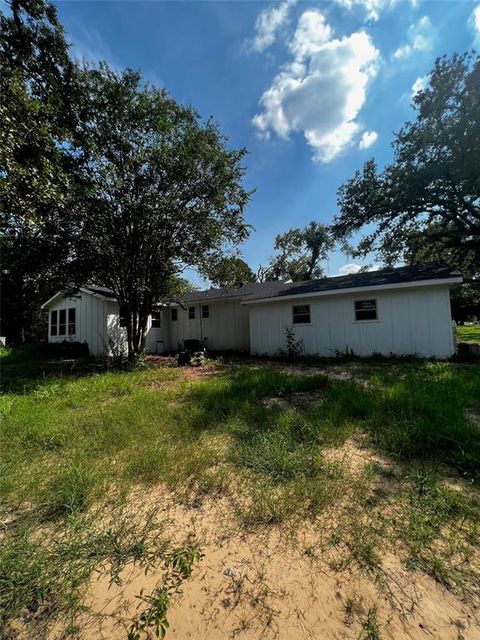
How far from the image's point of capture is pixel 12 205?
5.45 meters

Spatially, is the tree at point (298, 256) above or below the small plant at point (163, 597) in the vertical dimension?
above

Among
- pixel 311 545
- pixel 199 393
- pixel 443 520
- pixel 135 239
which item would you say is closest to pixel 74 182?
pixel 135 239

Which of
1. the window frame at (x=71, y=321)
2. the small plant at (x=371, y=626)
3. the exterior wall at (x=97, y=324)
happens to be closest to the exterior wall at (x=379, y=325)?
the exterior wall at (x=97, y=324)

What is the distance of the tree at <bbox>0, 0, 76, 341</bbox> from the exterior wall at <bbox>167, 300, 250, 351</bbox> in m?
7.61

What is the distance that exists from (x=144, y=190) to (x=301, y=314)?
7.53m

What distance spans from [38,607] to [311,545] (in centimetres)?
179

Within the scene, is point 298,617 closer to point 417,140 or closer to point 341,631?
point 341,631

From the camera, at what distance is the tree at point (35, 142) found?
504 cm

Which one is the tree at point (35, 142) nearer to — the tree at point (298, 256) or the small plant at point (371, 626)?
the small plant at point (371, 626)

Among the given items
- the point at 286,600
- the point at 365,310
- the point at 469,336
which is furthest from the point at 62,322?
the point at 469,336

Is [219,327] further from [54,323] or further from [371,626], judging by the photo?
[371,626]

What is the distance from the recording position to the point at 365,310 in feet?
35.4

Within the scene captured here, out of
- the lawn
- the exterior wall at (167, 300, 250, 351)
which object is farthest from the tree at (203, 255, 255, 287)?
the lawn

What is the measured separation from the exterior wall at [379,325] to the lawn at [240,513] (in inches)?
216
